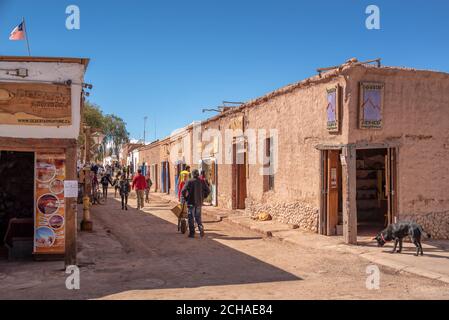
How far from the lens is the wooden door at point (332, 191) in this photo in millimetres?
11950

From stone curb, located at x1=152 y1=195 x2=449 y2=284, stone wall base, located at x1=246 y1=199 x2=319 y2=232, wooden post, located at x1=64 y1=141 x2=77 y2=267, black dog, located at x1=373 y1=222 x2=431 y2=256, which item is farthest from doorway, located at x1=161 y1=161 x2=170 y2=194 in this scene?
wooden post, located at x1=64 y1=141 x2=77 y2=267

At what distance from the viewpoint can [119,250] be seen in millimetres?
10664

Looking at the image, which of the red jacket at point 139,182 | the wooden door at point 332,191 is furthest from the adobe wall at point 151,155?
the wooden door at point 332,191

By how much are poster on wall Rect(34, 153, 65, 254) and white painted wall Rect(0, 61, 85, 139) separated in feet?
1.72

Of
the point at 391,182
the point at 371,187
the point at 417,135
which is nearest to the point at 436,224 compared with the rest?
the point at 391,182

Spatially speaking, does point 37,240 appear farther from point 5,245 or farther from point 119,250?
point 119,250

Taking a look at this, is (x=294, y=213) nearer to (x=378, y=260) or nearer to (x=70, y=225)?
(x=378, y=260)

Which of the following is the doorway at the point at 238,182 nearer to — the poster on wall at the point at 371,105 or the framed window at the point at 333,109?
the framed window at the point at 333,109

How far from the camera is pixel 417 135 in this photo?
11.3 meters

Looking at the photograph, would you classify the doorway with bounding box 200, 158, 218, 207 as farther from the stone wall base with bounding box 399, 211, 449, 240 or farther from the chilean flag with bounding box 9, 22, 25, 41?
the chilean flag with bounding box 9, 22, 25, 41

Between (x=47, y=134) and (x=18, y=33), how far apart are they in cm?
346

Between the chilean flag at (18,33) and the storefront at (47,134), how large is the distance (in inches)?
94.7

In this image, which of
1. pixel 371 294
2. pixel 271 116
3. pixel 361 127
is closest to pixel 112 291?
pixel 371 294
